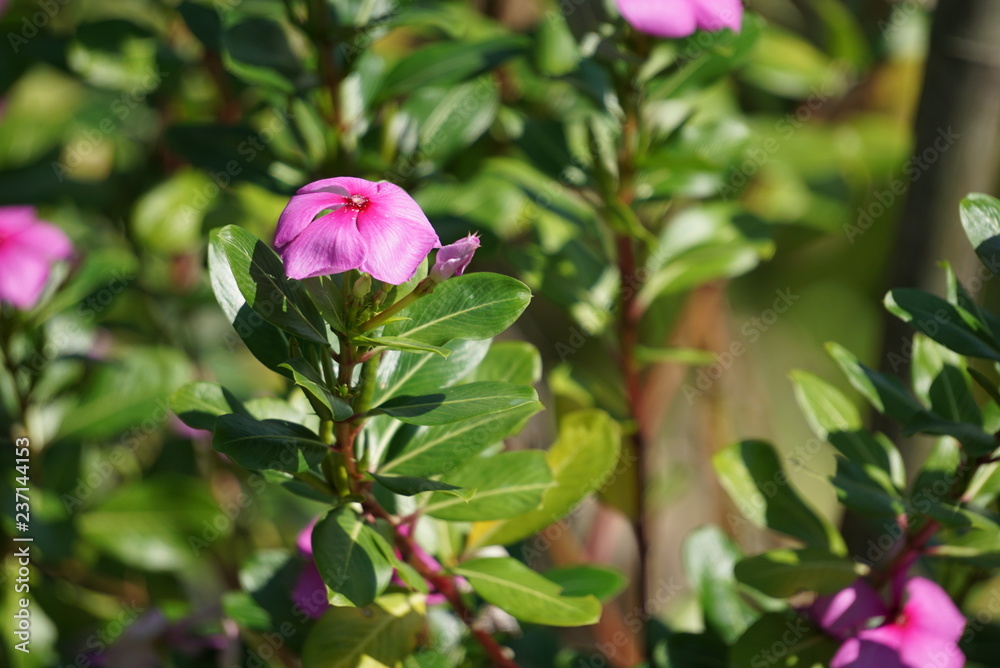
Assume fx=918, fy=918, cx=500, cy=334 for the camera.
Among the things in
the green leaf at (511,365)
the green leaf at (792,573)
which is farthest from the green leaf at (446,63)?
the green leaf at (792,573)

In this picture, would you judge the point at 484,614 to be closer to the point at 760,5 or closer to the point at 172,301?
the point at 172,301

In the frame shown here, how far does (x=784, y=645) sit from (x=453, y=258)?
41 cm

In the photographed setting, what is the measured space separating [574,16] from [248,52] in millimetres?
392

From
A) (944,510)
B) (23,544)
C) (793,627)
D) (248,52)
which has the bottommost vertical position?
(23,544)

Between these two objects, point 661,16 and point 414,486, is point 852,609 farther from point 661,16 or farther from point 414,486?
point 661,16

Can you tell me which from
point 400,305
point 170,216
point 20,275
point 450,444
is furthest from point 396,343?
point 170,216

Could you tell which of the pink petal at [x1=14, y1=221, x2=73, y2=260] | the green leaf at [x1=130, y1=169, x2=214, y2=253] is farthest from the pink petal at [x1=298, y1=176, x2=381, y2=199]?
the green leaf at [x1=130, y1=169, x2=214, y2=253]

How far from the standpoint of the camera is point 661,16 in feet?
2.35

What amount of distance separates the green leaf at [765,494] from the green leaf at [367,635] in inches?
10.5

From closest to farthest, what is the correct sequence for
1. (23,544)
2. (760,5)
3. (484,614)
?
(484,614)
(23,544)
(760,5)

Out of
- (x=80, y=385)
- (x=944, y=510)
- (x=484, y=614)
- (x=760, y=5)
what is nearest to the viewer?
(x=944, y=510)

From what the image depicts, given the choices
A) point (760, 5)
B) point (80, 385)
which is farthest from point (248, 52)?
point (760, 5)

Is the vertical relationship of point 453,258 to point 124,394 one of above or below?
above

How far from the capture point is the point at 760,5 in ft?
6.18
